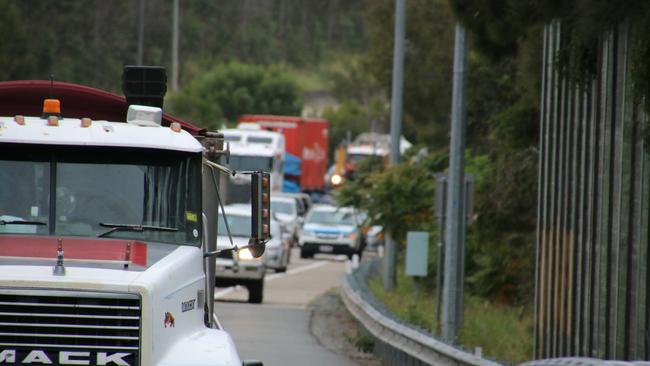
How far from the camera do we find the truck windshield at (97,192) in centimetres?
1059

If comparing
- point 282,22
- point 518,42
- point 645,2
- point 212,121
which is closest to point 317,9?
point 282,22

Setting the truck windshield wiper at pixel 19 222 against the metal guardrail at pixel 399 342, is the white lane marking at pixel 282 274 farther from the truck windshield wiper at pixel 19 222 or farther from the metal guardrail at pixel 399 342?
the truck windshield wiper at pixel 19 222

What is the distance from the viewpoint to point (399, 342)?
18781 mm

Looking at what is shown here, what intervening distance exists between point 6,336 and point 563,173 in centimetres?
1229

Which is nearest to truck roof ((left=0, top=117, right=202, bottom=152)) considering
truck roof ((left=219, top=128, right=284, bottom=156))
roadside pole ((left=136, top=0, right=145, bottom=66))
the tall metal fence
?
the tall metal fence

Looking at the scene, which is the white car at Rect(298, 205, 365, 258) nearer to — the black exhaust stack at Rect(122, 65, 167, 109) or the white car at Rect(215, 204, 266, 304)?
the white car at Rect(215, 204, 266, 304)

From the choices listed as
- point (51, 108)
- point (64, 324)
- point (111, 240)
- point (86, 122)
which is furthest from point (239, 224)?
point (64, 324)

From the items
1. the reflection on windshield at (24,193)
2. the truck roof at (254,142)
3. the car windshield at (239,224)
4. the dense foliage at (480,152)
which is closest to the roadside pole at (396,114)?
the dense foliage at (480,152)

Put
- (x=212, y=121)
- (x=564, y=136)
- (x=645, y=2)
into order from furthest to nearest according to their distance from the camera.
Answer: (x=212, y=121), (x=564, y=136), (x=645, y=2)

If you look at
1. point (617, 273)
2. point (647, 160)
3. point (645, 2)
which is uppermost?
point (645, 2)

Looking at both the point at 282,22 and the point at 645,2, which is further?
the point at 282,22

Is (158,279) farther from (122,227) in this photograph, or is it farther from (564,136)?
(564,136)

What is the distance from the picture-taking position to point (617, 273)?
57.5ft

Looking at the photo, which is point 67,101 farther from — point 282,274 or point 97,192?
point 282,274
